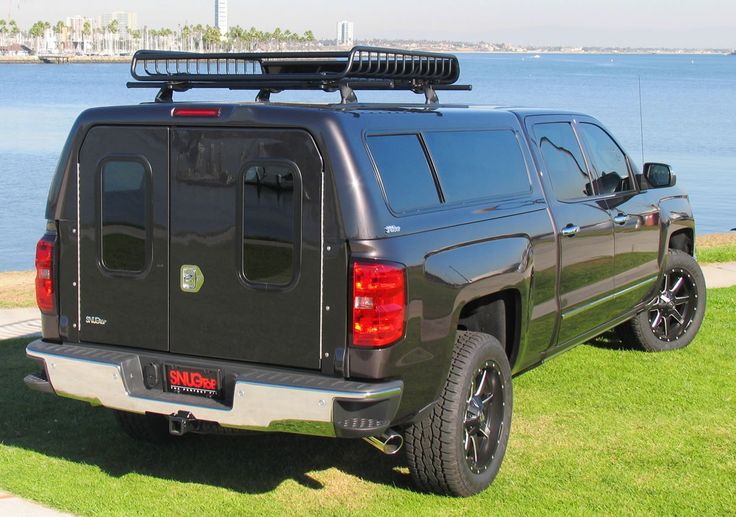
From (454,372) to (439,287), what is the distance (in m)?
0.50

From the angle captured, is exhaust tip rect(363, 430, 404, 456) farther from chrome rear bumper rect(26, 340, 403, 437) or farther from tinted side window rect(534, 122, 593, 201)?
tinted side window rect(534, 122, 593, 201)

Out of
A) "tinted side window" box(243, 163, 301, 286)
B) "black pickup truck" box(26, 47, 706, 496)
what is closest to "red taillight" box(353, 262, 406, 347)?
"black pickup truck" box(26, 47, 706, 496)

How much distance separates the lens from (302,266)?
192 inches

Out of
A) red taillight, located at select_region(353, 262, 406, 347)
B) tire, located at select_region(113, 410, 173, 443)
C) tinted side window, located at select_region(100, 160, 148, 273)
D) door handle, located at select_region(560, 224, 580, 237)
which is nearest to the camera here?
red taillight, located at select_region(353, 262, 406, 347)

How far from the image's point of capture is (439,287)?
16.7 feet

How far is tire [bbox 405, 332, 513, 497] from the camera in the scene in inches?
208

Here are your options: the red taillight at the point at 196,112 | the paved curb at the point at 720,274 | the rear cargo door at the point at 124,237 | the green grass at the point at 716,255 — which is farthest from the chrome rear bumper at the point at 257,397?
the green grass at the point at 716,255

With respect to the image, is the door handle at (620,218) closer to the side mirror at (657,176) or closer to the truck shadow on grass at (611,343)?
the side mirror at (657,176)

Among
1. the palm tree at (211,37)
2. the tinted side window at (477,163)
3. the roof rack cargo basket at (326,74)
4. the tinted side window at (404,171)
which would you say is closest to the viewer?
the tinted side window at (404,171)

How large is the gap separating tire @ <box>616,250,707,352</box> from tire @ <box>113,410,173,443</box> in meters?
3.88

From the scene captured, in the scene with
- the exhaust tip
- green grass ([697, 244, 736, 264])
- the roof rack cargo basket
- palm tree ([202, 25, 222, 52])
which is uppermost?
palm tree ([202, 25, 222, 52])

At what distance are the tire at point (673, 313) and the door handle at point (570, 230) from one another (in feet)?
6.89

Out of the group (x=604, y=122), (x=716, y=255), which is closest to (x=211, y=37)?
(x=604, y=122)

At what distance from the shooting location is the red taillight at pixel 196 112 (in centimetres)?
507
